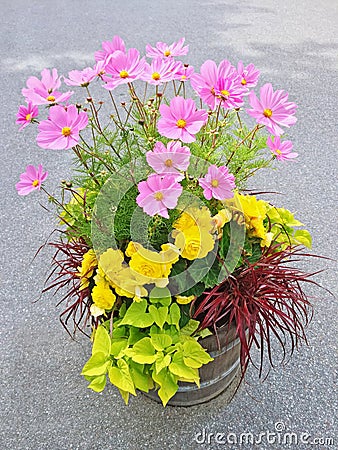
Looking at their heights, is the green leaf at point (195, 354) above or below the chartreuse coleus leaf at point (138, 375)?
above

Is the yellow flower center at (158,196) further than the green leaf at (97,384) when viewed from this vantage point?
No

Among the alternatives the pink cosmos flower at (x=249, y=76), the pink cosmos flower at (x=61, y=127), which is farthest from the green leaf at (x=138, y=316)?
the pink cosmos flower at (x=249, y=76)

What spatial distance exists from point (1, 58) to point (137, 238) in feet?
8.55

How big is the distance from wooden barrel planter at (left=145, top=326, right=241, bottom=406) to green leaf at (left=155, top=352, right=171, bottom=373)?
0.09 metres

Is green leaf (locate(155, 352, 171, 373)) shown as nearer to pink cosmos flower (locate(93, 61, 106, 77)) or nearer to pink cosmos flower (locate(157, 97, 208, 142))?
pink cosmos flower (locate(157, 97, 208, 142))

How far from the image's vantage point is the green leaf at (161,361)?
38.2 inches

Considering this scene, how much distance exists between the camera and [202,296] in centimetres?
104

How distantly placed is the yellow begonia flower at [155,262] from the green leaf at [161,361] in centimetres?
16

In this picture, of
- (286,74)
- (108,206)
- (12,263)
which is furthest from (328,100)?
(108,206)

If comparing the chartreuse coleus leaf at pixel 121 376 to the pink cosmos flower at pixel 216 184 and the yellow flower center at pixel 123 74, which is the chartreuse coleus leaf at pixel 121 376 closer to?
the pink cosmos flower at pixel 216 184

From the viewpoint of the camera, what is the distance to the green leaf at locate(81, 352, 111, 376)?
997mm

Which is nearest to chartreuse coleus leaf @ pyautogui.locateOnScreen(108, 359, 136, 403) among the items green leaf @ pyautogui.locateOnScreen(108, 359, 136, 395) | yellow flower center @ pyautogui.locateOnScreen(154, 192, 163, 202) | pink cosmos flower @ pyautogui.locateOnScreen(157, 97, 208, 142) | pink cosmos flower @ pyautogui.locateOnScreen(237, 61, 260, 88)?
green leaf @ pyautogui.locateOnScreen(108, 359, 136, 395)

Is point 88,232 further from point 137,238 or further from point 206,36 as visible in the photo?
point 206,36

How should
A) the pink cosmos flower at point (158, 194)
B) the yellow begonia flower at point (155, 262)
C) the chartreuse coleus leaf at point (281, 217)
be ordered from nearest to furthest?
the pink cosmos flower at point (158, 194), the yellow begonia flower at point (155, 262), the chartreuse coleus leaf at point (281, 217)
